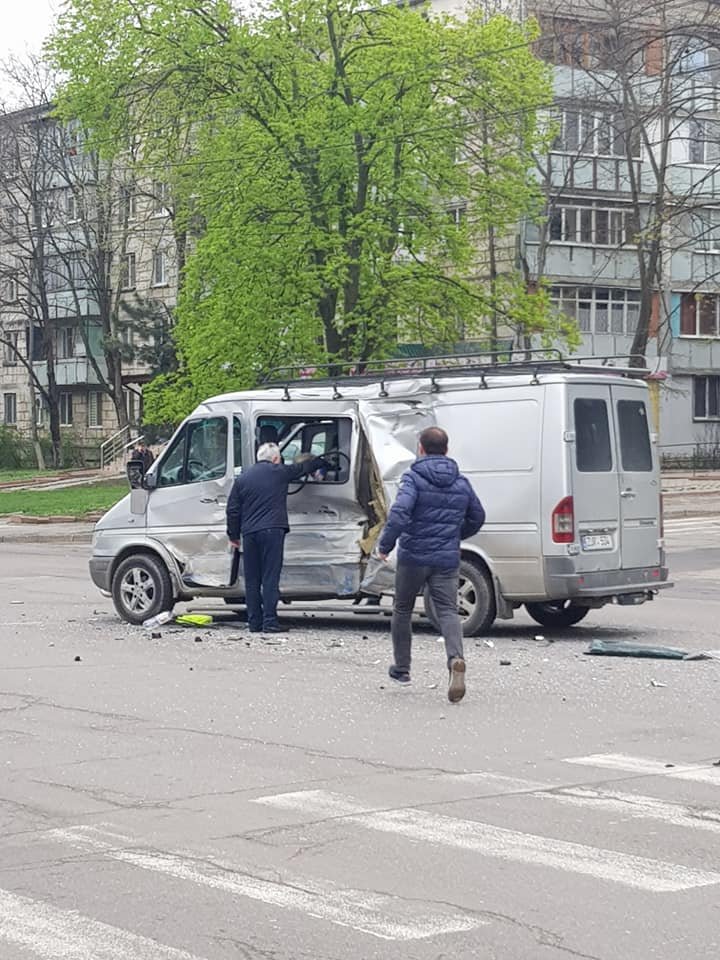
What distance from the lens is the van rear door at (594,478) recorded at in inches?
588

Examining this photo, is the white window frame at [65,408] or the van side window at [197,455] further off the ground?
the white window frame at [65,408]

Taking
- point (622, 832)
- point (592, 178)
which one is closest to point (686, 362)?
point (592, 178)

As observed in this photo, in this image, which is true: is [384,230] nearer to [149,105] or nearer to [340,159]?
[340,159]

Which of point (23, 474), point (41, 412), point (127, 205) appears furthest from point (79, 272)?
point (127, 205)

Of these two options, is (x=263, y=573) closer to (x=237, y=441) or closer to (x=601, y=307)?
(x=237, y=441)

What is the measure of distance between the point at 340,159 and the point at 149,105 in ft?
17.2

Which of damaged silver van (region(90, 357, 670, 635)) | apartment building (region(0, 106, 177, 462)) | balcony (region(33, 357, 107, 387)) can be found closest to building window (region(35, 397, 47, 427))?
apartment building (region(0, 106, 177, 462))

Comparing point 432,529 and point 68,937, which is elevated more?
point 432,529

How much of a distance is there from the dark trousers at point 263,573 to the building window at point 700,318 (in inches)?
1744

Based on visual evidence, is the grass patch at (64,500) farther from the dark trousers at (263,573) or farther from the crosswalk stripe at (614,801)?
the crosswalk stripe at (614,801)

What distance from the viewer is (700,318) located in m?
58.9

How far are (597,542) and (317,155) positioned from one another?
944 inches

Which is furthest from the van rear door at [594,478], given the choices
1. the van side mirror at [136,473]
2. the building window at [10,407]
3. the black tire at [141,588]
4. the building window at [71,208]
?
the building window at [10,407]

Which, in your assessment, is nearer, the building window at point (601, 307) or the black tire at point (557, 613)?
the black tire at point (557, 613)
